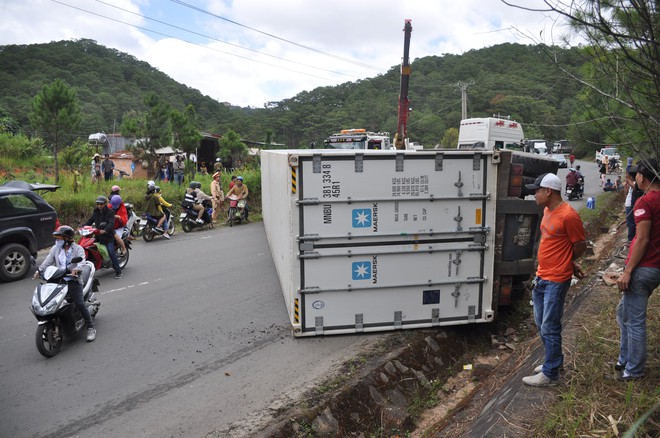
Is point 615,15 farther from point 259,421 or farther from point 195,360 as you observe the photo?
point 195,360

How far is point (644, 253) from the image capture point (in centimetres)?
413

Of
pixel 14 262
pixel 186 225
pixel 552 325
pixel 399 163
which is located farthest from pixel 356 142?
pixel 552 325

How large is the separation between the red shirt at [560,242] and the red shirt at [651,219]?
0.52 metres

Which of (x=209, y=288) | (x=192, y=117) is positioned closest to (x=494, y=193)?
(x=209, y=288)

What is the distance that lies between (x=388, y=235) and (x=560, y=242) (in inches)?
83.8

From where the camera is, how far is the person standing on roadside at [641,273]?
4086 mm

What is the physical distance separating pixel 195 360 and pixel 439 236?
133 inches

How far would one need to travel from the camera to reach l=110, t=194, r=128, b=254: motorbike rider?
1044cm

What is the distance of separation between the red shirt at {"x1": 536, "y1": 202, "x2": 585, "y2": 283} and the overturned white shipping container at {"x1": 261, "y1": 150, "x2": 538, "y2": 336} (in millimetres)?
1677

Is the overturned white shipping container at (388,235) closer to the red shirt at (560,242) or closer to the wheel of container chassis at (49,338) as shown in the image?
the red shirt at (560,242)

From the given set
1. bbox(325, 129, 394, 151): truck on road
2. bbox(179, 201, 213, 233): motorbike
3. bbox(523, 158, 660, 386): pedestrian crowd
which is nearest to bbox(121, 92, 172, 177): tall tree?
bbox(325, 129, 394, 151): truck on road

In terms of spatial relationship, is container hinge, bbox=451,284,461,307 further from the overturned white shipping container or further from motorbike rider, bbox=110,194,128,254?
motorbike rider, bbox=110,194,128,254

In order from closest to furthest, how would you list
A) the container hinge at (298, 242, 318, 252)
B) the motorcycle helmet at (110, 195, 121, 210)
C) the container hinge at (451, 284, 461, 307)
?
the container hinge at (298, 242, 318, 252), the container hinge at (451, 284, 461, 307), the motorcycle helmet at (110, 195, 121, 210)

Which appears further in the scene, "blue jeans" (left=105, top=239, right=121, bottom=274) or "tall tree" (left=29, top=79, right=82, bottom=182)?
"tall tree" (left=29, top=79, right=82, bottom=182)
